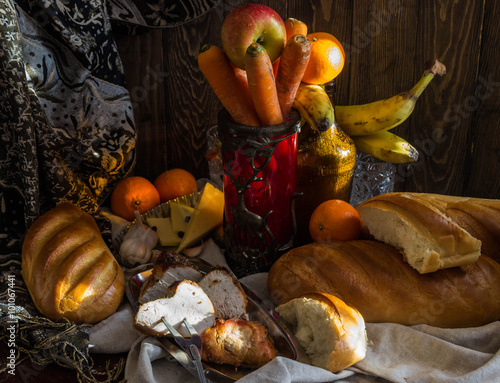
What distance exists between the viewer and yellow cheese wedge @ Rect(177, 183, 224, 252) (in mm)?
1258

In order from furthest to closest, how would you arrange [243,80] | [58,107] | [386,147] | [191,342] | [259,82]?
[386,147] < [58,107] < [243,80] < [259,82] < [191,342]

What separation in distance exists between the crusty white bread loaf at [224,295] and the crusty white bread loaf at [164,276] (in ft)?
0.16

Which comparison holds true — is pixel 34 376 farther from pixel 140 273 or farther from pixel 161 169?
pixel 161 169

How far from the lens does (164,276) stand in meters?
1.00

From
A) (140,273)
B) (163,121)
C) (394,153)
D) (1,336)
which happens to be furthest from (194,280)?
(163,121)

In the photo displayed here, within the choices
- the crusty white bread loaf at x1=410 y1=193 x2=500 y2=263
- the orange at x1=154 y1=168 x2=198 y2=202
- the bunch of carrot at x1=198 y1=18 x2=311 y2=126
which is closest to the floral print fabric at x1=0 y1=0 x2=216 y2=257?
the orange at x1=154 y1=168 x2=198 y2=202

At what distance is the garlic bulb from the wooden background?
443 mm

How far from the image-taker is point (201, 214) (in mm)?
1276

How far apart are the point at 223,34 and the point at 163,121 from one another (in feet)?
2.08

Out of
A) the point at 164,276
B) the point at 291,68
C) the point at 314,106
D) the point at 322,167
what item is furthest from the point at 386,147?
the point at 164,276

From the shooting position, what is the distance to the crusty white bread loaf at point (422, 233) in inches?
38.8

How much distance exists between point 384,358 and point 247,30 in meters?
0.68

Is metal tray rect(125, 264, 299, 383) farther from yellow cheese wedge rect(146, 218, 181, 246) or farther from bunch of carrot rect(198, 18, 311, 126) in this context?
bunch of carrot rect(198, 18, 311, 126)

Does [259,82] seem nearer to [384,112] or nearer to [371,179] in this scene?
[384,112]
